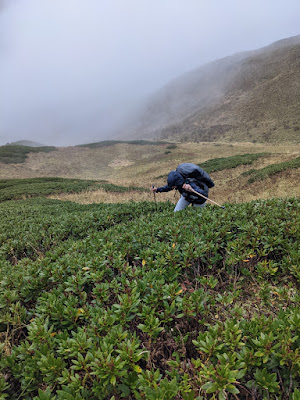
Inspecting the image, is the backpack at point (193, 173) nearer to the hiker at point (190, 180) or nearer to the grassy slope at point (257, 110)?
the hiker at point (190, 180)

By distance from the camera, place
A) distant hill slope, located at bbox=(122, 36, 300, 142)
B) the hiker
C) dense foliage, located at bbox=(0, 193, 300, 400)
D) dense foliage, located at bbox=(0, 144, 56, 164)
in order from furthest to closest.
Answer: distant hill slope, located at bbox=(122, 36, 300, 142) < dense foliage, located at bbox=(0, 144, 56, 164) < the hiker < dense foliage, located at bbox=(0, 193, 300, 400)

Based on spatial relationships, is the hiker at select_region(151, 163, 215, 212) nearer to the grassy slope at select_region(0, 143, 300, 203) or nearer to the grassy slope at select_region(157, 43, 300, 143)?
the grassy slope at select_region(0, 143, 300, 203)

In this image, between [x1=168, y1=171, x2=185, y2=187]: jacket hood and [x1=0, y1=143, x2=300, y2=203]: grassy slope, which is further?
[x1=0, y1=143, x2=300, y2=203]: grassy slope

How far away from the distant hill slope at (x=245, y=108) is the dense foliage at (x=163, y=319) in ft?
157

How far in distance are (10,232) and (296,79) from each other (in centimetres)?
7686

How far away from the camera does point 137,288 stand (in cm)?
257

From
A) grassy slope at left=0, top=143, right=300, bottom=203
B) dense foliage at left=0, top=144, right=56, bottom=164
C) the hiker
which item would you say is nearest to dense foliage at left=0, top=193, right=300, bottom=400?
the hiker

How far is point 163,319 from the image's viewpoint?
2301 mm

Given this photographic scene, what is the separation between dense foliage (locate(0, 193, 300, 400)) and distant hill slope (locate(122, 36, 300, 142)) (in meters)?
47.9

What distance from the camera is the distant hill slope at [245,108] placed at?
2067 inches

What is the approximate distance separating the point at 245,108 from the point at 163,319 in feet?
244

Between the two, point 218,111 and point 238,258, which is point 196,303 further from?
point 218,111

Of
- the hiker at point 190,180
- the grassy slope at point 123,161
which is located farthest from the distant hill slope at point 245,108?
the hiker at point 190,180

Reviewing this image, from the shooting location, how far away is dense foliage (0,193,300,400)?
1641 mm
